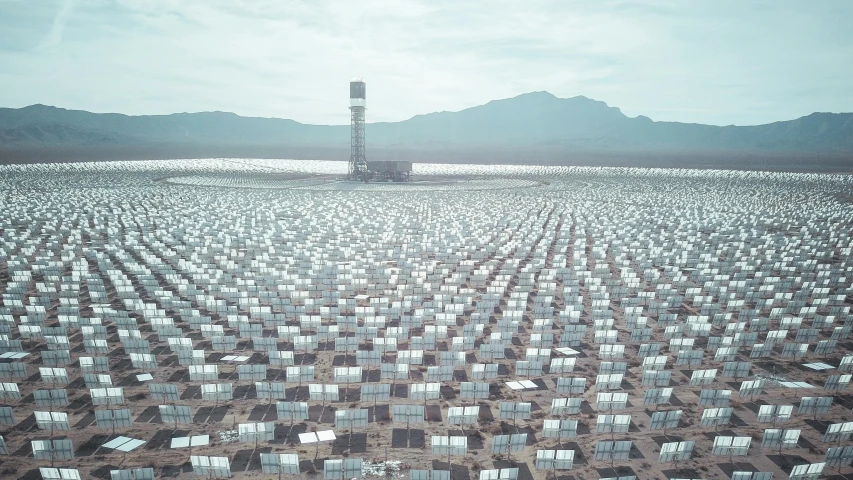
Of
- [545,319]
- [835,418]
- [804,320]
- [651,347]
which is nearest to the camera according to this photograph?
[835,418]

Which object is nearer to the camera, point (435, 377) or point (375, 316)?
point (435, 377)

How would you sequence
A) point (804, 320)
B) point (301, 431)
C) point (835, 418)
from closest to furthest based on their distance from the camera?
point (301, 431) → point (835, 418) → point (804, 320)

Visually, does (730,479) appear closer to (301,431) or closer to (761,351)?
(761,351)

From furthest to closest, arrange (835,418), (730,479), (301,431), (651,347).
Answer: (651,347) → (835,418) → (301,431) → (730,479)

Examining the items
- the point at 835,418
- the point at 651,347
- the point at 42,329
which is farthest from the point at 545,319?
the point at 42,329

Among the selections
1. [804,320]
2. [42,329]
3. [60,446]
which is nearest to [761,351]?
[804,320]

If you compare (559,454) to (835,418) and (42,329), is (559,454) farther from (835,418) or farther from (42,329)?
(42,329)
